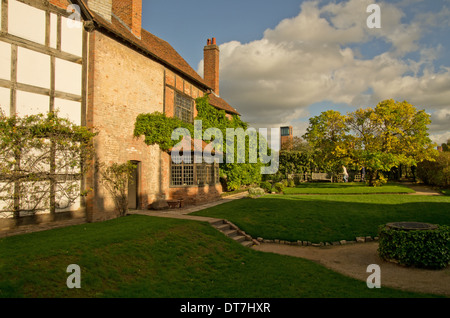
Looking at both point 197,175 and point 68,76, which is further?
point 197,175

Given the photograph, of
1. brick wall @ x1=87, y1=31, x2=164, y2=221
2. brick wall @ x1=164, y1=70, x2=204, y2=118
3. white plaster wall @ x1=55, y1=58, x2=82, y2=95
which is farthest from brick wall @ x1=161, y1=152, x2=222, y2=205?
white plaster wall @ x1=55, y1=58, x2=82, y2=95

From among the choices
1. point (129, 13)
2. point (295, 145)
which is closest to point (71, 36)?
point (129, 13)

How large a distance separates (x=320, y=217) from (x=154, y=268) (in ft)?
30.1

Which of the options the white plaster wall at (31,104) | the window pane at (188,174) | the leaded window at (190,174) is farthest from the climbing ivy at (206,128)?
the white plaster wall at (31,104)

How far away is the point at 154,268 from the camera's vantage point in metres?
7.36

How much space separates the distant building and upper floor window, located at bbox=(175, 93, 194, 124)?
43.8 meters

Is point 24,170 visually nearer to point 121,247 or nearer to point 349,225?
point 121,247

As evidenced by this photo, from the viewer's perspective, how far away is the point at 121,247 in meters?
8.01

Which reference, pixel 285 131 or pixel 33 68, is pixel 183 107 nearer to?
pixel 33 68

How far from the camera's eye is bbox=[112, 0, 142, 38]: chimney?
16.7 metres

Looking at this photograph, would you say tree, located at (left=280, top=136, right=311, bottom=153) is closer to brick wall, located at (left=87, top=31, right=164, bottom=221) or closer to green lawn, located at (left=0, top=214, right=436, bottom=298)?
brick wall, located at (left=87, top=31, right=164, bottom=221)

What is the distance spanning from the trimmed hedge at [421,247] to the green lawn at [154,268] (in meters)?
2.22
